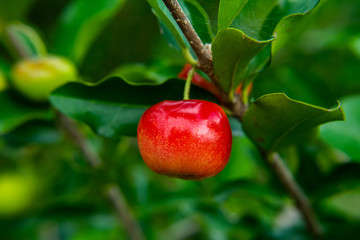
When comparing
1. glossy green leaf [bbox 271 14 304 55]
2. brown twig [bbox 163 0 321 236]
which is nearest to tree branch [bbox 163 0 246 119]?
brown twig [bbox 163 0 321 236]

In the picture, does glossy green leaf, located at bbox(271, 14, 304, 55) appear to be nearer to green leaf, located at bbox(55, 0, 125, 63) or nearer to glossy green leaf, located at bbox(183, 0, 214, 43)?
glossy green leaf, located at bbox(183, 0, 214, 43)

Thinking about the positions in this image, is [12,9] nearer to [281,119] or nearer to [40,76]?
[40,76]

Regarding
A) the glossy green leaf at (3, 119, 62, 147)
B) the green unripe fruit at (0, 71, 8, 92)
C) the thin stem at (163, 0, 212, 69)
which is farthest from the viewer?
the glossy green leaf at (3, 119, 62, 147)

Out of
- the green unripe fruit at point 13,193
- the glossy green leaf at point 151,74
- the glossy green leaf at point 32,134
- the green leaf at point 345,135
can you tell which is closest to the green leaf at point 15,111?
the glossy green leaf at point 32,134

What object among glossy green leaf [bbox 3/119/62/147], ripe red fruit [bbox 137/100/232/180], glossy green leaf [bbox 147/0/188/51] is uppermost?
glossy green leaf [bbox 147/0/188/51]

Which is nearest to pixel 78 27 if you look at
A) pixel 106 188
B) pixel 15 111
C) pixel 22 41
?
pixel 22 41

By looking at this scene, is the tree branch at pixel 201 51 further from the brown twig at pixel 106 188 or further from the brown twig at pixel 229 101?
the brown twig at pixel 106 188
